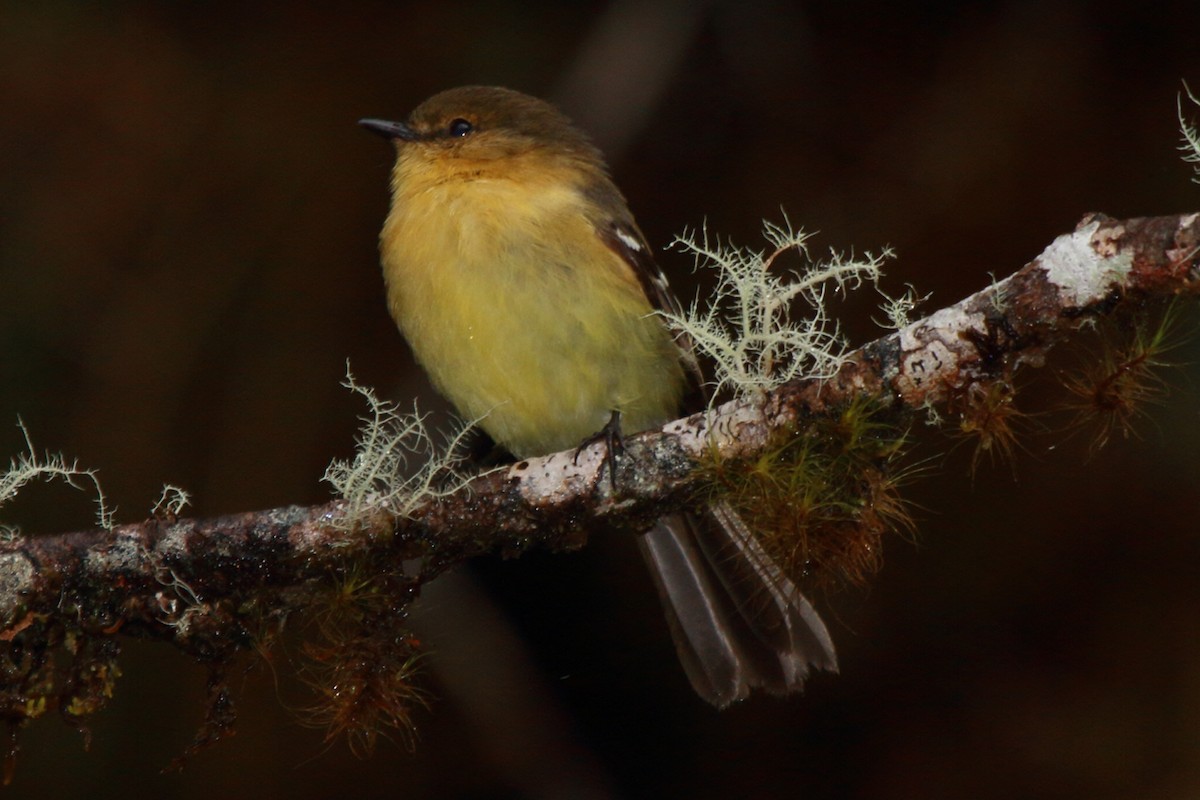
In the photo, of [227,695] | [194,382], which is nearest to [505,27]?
[194,382]

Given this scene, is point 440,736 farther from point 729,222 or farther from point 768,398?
point 768,398

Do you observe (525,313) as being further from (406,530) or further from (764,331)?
(764,331)

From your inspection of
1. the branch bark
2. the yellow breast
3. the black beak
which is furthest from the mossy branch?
the black beak

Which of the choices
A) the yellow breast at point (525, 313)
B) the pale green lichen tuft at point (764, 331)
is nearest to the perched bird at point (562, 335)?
the yellow breast at point (525, 313)

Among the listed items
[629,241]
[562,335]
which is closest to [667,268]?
[629,241]

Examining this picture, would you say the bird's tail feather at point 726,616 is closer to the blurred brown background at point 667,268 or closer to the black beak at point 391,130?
the blurred brown background at point 667,268

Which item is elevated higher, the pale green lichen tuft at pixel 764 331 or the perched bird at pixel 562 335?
the pale green lichen tuft at pixel 764 331
